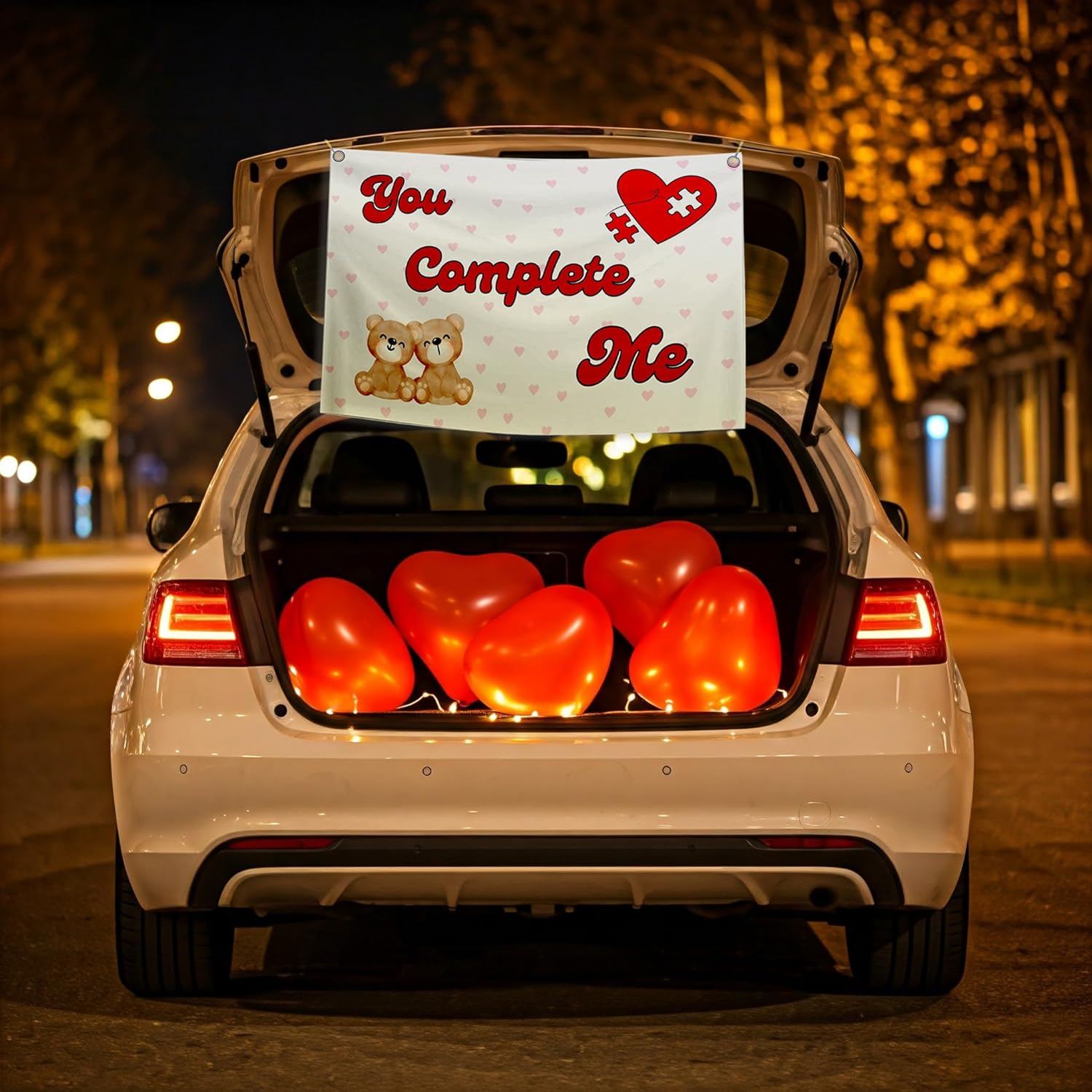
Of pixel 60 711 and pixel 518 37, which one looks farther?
pixel 518 37

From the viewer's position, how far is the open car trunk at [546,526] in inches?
209

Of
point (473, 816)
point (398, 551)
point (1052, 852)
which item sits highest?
point (398, 551)

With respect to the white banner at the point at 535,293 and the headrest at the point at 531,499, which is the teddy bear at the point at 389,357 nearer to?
the white banner at the point at 535,293

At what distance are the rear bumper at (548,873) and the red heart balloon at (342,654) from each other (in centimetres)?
50

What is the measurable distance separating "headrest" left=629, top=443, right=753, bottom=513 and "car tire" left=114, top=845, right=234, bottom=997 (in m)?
1.73

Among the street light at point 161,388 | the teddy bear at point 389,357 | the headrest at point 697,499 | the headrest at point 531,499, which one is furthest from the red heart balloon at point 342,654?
the street light at point 161,388

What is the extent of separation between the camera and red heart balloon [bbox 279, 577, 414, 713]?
547 centimetres

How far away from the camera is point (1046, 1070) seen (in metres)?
4.82

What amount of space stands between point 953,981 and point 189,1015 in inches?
75.2

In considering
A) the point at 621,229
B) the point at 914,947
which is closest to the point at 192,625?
the point at 621,229

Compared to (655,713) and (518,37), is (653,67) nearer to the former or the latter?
(518,37)

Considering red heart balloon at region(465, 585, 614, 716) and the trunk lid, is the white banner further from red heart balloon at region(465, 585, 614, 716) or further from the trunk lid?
red heart balloon at region(465, 585, 614, 716)

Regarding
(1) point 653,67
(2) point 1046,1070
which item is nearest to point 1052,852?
(2) point 1046,1070

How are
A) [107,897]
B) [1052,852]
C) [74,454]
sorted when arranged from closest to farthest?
[107,897], [1052,852], [74,454]
